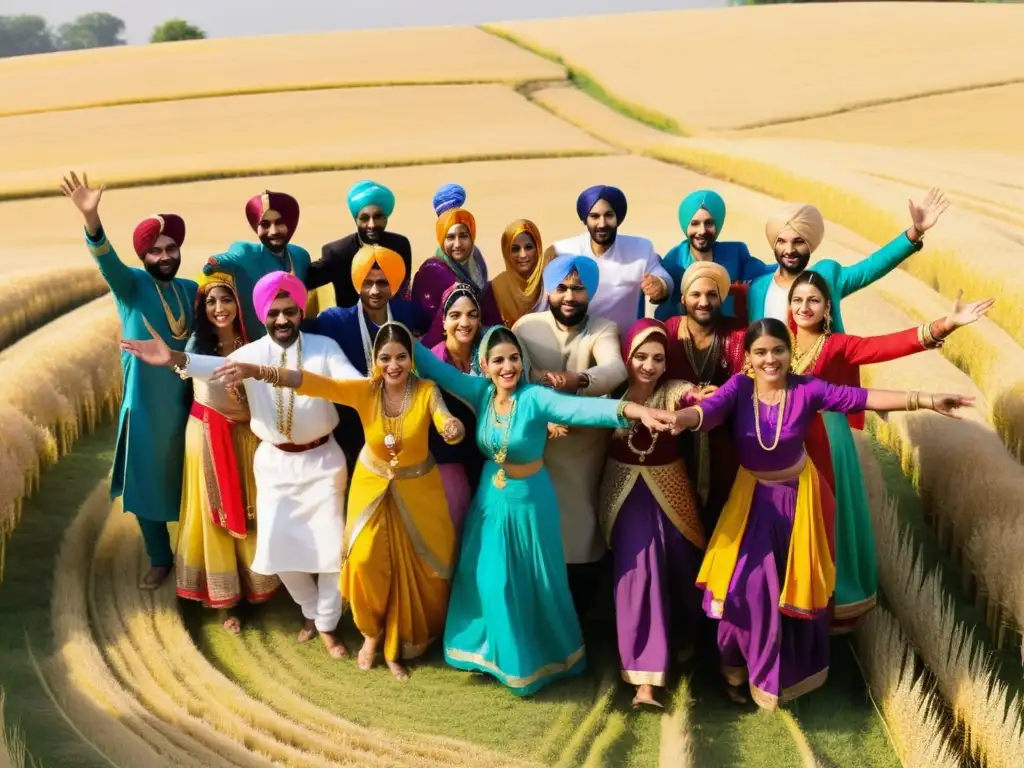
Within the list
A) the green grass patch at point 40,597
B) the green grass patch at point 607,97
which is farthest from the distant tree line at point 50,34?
the green grass patch at point 40,597

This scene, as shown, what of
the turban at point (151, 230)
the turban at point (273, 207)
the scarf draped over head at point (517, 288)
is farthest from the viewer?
the turban at point (273, 207)

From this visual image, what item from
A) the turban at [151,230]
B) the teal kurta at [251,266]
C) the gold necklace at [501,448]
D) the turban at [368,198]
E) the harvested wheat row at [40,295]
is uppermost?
the turban at [368,198]

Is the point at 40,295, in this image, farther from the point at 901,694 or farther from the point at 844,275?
the point at 901,694

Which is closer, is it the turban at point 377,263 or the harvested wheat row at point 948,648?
the harvested wheat row at point 948,648

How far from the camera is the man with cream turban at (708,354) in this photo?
14.2 feet

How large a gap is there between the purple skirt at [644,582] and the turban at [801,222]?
4.74 ft

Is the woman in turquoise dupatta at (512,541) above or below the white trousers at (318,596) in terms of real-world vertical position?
above

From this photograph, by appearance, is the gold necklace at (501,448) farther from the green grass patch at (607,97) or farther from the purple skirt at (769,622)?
the green grass patch at (607,97)

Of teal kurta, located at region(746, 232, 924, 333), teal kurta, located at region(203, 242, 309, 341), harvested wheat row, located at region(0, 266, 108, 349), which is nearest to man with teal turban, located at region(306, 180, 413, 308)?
teal kurta, located at region(203, 242, 309, 341)

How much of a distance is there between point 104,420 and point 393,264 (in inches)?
139

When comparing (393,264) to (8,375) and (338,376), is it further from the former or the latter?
(8,375)

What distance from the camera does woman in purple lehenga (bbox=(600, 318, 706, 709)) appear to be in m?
4.22

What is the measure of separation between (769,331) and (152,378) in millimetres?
3053

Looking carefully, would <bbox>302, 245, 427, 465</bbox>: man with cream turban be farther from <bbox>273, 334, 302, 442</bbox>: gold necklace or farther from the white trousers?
the white trousers
